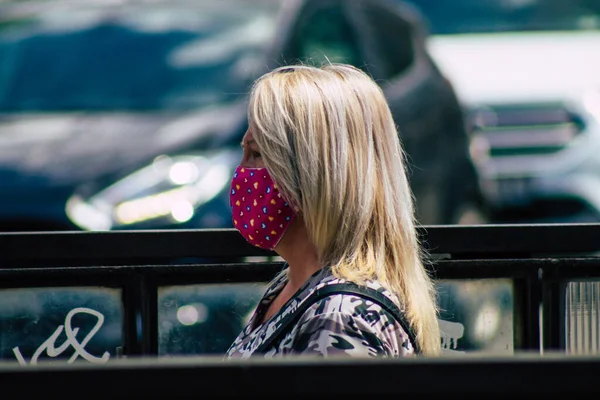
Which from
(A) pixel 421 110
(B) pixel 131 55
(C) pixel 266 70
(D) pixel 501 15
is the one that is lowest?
(A) pixel 421 110

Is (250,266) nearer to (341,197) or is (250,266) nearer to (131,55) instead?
(341,197)

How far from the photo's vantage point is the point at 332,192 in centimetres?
147

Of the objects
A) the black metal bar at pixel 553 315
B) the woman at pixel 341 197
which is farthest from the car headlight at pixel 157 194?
the woman at pixel 341 197

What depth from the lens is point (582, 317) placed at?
2.40m

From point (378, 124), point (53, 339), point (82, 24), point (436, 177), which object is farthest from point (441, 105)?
point (378, 124)

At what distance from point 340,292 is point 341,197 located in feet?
0.56

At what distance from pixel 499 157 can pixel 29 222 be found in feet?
9.33

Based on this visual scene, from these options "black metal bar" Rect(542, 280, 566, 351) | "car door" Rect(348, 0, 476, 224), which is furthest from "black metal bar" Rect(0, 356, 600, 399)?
"car door" Rect(348, 0, 476, 224)

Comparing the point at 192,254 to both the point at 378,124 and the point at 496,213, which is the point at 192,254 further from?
the point at 496,213

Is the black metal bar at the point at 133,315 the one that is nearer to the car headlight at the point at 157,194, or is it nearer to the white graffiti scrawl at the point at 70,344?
the white graffiti scrawl at the point at 70,344

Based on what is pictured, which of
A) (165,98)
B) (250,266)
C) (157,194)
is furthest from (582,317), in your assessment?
(165,98)

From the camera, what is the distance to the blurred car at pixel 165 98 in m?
5.13

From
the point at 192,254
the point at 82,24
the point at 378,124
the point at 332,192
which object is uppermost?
the point at 82,24

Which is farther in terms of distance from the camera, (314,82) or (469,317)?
(469,317)
